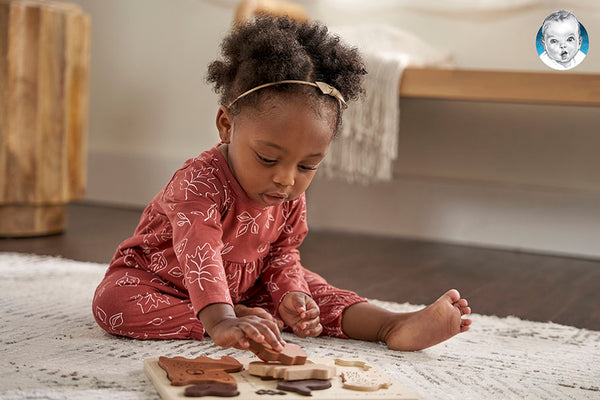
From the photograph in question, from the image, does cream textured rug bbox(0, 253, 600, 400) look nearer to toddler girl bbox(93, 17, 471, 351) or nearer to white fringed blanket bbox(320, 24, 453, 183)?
toddler girl bbox(93, 17, 471, 351)

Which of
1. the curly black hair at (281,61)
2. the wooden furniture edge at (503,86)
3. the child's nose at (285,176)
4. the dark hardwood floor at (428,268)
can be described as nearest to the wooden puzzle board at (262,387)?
the child's nose at (285,176)

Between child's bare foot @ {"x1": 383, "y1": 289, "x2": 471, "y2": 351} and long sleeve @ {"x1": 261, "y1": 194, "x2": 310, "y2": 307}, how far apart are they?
156 millimetres

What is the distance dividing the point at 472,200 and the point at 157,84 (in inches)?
43.9

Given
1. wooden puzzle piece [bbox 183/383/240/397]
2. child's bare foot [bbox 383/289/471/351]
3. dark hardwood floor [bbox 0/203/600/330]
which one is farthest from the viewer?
dark hardwood floor [bbox 0/203/600/330]

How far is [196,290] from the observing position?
0.82 metres

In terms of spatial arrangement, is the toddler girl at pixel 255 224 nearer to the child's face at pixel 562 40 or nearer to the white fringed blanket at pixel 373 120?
the child's face at pixel 562 40

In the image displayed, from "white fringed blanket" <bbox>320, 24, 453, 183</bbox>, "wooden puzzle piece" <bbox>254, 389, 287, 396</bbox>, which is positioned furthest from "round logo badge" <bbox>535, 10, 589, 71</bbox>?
"white fringed blanket" <bbox>320, 24, 453, 183</bbox>

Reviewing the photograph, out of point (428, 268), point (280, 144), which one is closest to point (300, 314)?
point (280, 144)

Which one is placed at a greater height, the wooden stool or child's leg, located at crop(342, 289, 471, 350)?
the wooden stool

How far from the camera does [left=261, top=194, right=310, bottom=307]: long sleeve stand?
1040mm

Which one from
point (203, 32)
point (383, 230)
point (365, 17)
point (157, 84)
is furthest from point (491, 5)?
point (157, 84)

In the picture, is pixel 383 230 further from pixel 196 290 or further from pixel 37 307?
pixel 196 290

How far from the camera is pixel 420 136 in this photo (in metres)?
2.21

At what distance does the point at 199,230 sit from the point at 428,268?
3.00 feet
